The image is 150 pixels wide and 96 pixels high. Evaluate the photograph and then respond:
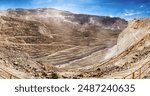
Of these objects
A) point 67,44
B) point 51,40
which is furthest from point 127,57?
point 51,40

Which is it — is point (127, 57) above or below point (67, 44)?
below

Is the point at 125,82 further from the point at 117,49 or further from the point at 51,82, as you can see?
the point at 51,82

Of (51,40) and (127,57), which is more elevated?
(51,40)

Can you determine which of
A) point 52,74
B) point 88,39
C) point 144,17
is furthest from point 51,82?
point 144,17

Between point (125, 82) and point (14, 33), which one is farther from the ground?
point (14, 33)

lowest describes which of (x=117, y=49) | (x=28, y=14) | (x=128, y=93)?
(x=128, y=93)

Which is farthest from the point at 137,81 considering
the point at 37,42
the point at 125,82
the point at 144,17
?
the point at 37,42

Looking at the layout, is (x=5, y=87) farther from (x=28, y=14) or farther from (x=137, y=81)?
(x=137, y=81)

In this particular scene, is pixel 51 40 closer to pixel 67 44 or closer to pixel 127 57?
pixel 67 44
